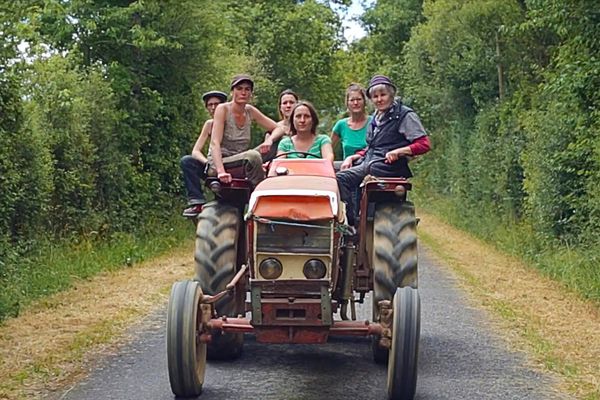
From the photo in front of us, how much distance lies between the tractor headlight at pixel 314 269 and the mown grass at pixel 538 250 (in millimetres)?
5654

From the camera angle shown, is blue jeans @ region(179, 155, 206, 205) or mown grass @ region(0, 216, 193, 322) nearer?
blue jeans @ region(179, 155, 206, 205)

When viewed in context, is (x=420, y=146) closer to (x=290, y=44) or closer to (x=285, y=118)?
(x=285, y=118)

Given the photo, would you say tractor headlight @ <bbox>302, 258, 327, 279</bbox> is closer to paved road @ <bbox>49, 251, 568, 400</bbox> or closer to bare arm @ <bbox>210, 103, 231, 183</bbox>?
paved road @ <bbox>49, 251, 568, 400</bbox>

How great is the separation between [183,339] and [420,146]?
262 cm

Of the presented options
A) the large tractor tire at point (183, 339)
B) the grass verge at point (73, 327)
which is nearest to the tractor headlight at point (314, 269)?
the large tractor tire at point (183, 339)

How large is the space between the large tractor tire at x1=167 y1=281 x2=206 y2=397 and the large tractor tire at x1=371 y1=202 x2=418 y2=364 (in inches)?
61.2

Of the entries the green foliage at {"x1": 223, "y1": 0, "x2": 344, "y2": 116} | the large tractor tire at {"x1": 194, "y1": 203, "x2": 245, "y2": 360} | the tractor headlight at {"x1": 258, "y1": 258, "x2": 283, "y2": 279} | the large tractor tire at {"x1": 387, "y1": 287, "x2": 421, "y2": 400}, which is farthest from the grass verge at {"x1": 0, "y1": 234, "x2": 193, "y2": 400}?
the green foliage at {"x1": 223, "y1": 0, "x2": 344, "y2": 116}

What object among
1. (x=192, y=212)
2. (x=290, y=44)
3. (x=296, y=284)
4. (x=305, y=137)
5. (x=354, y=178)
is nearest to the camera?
(x=296, y=284)

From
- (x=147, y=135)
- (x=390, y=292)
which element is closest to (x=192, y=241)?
(x=147, y=135)

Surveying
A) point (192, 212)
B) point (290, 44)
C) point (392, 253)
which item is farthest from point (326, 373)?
point (290, 44)

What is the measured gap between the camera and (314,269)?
23.0 feet

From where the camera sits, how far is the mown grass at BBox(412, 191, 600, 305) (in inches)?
502

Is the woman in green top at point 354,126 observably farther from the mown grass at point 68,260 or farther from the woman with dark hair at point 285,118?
the mown grass at point 68,260

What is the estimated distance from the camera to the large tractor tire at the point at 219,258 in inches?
309
